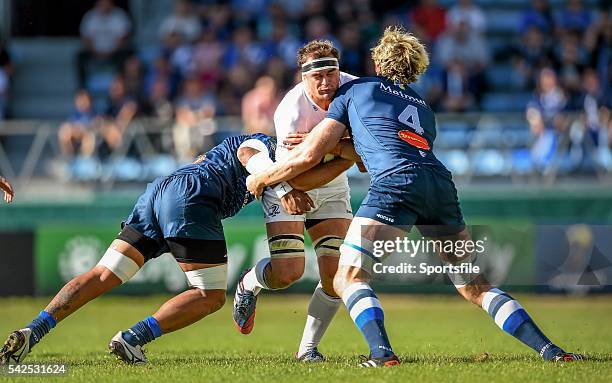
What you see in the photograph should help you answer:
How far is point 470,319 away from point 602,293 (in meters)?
3.79

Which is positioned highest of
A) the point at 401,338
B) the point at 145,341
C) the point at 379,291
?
the point at 145,341

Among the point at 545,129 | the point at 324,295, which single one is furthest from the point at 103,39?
the point at 324,295

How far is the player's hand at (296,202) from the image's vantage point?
25.7 ft

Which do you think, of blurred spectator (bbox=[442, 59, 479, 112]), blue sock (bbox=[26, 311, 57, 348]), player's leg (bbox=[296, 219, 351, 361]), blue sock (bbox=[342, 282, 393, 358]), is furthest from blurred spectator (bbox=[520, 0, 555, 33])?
blue sock (bbox=[26, 311, 57, 348])

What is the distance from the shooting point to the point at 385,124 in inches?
287

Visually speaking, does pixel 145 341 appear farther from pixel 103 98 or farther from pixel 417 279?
pixel 103 98

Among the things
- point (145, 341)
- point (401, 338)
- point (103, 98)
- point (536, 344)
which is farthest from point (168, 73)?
point (536, 344)

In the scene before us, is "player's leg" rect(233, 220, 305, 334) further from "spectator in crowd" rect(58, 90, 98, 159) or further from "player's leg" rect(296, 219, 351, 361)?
"spectator in crowd" rect(58, 90, 98, 159)

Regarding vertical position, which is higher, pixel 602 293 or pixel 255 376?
pixel 255 376

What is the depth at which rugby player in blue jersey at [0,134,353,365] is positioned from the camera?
7770mm

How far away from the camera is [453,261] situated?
7367mm

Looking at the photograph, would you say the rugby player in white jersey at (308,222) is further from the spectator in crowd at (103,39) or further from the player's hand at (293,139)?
→ the spectator in crowd at (103,39)

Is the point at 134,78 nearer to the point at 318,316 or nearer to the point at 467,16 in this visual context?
the point at 467,16

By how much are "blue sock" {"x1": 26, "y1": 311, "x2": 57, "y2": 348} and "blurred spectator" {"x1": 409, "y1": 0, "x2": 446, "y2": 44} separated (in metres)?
11.9
